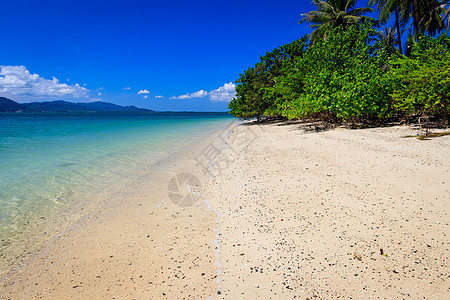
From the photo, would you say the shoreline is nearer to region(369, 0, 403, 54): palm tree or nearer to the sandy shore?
the sandy shore

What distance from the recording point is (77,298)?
8.27 feet

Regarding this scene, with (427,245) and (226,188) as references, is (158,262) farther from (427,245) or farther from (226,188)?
(427,245)

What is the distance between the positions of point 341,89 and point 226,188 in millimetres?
9738

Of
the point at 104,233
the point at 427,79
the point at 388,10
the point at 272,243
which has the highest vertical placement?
the point at 388,10

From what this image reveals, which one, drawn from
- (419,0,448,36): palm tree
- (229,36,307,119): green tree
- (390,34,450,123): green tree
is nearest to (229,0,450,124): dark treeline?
(390,34,450,123): green tree

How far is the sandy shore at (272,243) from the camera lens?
2395 millimetres

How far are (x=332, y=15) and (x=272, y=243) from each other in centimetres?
2826

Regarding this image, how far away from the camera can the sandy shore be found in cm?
239

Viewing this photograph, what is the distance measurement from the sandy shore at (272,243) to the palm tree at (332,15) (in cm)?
2326

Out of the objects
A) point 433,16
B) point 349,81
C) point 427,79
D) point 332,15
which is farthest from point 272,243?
point 433,16

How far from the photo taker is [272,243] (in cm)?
309

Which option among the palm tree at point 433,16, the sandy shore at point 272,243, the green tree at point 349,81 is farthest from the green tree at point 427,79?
the palm tree at point 433,16

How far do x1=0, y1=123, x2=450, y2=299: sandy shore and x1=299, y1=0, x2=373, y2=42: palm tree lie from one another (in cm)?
2326

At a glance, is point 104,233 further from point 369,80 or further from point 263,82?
point 263,82
